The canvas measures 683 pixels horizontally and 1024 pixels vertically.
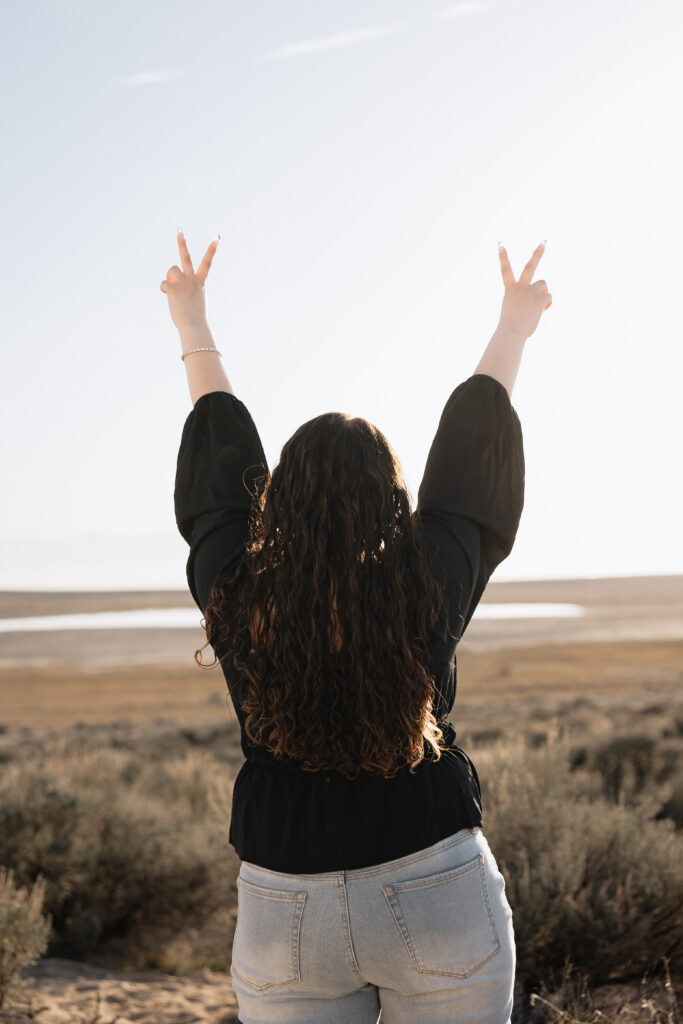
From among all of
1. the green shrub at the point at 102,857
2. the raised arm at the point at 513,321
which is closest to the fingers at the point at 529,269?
the raised arm at the point at 513,321

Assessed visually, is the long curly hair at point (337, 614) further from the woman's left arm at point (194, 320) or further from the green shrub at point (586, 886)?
the green shrub at point (586, 886)

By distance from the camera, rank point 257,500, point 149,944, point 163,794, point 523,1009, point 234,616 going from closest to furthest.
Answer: point 234,616
point 257,500
point 523,1009
point 149,944
point 163,794

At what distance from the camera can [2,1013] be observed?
4078 mm

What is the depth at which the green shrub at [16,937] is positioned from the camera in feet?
13.9

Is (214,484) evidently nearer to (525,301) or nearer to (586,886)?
(525,301)

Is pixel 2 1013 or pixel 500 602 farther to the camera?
pixel 500 602

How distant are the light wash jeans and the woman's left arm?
3.39ft

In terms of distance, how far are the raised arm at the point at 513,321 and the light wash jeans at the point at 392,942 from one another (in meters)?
0.98

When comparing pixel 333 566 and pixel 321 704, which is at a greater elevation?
pixel 333 566

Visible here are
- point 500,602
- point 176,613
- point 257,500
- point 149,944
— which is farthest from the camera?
point 500,602

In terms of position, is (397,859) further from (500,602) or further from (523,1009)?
(500,602)

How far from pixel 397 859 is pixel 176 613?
68823mm

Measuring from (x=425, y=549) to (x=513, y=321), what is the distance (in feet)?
2.36

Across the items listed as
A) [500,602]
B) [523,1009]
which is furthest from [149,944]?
[500,602]
